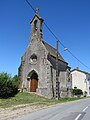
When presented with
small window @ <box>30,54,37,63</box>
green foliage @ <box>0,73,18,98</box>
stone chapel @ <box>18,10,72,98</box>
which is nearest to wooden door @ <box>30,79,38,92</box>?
stone chapel @ <box>18,10,72,98</box>

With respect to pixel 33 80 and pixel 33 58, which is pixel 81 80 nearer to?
pixel 33 80

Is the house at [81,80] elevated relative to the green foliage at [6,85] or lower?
elevated

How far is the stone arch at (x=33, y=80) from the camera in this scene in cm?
3806

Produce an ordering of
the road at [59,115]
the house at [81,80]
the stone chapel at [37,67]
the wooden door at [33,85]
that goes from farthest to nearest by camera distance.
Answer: the house at [81,80], the wooden door at [33,85], the stone chapel at [37,67], the road at [59,115]

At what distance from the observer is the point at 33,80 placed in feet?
126

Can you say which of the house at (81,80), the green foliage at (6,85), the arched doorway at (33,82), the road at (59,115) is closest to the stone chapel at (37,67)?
the arched doorway at (33,82)

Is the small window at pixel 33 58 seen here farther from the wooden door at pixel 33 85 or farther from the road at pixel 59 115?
the road at pixel 59 115

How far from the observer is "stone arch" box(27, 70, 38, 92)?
38062mm

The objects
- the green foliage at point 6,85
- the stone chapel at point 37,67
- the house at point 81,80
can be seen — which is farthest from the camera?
the house at point 81,80

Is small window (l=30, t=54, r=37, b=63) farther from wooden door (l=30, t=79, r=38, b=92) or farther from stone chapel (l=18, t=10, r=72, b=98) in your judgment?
wooden door (l=30, t=79, r=38, b=92)

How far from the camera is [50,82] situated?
3547cm

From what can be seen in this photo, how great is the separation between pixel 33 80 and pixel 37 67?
2568 mm

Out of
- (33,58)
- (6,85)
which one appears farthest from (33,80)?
(6,85)

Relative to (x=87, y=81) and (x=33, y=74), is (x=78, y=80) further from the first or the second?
(x=33, y=74)
